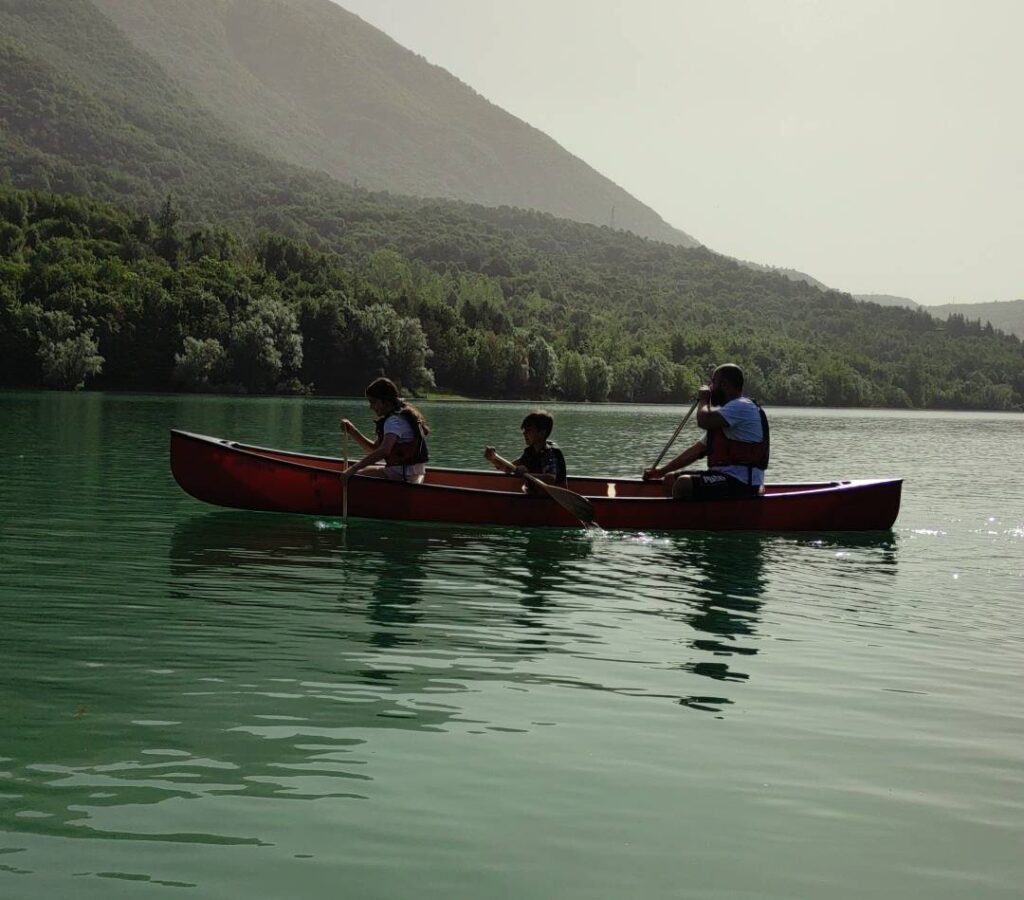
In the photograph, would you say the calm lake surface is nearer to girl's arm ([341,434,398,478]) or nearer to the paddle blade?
the paddle blade

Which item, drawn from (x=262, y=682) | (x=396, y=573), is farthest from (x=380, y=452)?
(x=262, y=682)

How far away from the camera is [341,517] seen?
19.3 meters

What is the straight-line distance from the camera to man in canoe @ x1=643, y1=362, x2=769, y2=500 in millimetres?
18188

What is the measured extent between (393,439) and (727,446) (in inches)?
198

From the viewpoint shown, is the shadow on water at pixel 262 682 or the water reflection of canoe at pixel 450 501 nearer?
the shadow on water at pixel 262 682

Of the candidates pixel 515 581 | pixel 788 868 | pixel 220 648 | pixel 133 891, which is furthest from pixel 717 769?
pixel 515 581

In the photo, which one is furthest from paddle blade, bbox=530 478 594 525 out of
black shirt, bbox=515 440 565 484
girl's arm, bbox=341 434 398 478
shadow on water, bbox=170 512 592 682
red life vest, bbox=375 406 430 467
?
girl's arm, bbox=341 434 398 478

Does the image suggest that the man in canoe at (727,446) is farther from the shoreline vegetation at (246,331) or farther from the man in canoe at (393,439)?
the shoreline vegetation at (246,331)

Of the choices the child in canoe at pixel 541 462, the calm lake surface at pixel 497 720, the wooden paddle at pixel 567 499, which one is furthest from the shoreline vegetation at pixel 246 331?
the calm lake surface at pixel 497 720

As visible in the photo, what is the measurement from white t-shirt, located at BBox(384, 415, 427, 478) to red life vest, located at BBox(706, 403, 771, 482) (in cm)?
446

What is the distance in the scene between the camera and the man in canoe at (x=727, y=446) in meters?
18.2

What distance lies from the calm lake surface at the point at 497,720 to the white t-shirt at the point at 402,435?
1772 mm

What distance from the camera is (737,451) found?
61.8 ft

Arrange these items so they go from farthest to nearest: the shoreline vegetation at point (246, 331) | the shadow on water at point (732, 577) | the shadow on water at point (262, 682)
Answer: the shoreline vegetation at point (246, 331) → the shadow on water at point (732, 577) → the shadow on water at point (262, 682)
